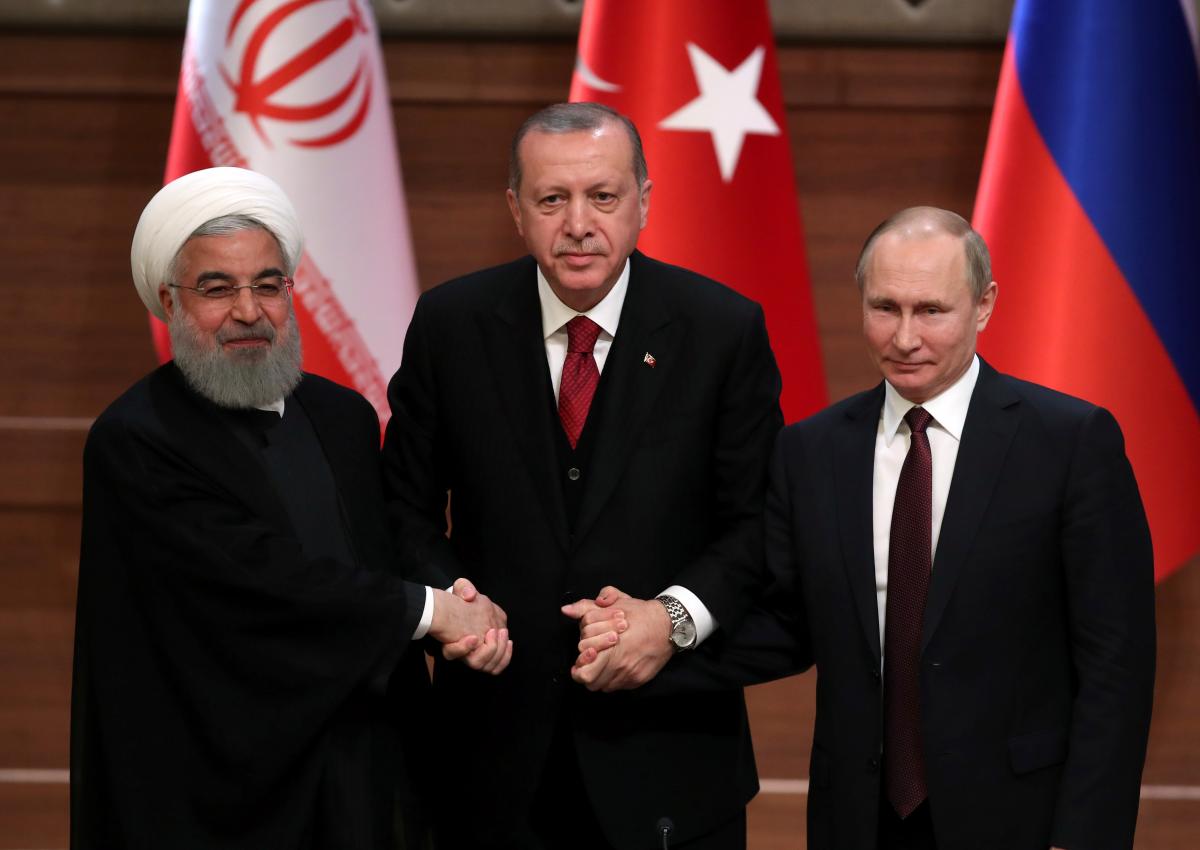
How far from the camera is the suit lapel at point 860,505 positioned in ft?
6.60

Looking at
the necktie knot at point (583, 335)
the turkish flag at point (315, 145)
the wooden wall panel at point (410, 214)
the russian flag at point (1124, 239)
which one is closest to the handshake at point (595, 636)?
the necktie knot at point (583, 335)

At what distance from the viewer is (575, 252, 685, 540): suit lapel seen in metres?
2.18

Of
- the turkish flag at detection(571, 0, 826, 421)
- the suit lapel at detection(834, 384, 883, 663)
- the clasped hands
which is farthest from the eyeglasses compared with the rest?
the turkish flag at detection(571, 0, 826, 421)

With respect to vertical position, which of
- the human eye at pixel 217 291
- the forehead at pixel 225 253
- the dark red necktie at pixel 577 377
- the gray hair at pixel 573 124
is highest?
the gray hair at pixel 573 124

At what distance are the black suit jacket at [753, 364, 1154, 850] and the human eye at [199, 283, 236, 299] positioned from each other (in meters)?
1.03

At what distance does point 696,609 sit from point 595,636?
0.18m

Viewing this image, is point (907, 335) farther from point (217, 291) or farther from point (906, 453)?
point (217, 291)

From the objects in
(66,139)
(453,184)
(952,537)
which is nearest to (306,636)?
(952,537)

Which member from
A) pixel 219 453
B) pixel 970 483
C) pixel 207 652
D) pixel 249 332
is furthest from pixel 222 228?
pixel 970 483

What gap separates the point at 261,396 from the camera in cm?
217

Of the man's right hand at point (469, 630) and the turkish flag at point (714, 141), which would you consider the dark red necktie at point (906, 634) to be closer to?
the man's right hand at point (469, 630)

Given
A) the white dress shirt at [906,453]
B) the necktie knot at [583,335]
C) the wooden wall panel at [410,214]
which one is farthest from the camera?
the wooden wall panel at [410,214]

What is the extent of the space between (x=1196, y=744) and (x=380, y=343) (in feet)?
8.15

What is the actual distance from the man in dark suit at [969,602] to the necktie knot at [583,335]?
455 mm
